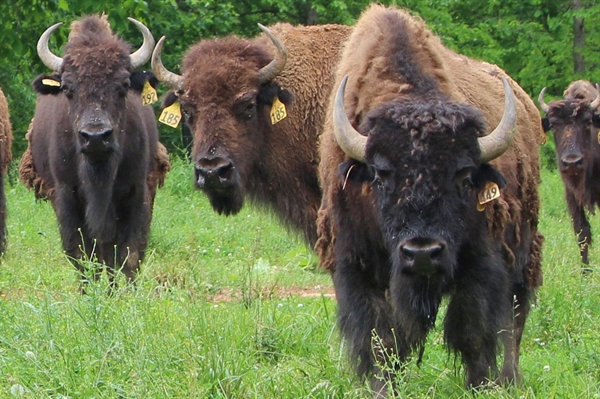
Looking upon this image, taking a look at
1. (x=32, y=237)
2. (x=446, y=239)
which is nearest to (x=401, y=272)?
(x=446, y=239)

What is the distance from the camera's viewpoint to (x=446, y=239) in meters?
5.05

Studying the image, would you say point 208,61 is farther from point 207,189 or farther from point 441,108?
point 441,108

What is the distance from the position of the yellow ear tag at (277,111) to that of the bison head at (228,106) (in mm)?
42

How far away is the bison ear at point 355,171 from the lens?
5402mm

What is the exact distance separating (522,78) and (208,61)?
20478mm

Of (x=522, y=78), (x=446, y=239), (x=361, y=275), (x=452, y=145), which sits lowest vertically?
(x=522, y=78)

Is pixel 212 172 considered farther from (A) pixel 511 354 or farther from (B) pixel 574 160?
(B) pixel 574 160

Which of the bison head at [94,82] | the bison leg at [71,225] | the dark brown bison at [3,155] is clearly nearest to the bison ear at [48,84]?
the bison head at [94,82]

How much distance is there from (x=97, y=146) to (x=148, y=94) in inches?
40.2

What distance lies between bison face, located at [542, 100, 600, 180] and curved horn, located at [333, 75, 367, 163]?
29.3ft

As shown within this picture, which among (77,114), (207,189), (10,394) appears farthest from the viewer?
(77,114)

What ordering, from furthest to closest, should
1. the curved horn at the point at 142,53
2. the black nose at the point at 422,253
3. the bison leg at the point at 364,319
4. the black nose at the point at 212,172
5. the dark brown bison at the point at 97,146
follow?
1. the curved horn at the point at 142,53
2. the dark brown bison at the point at 97,146
3. the black nose at the point at 212,172
4. the bison leg at the point at 364,319
5. the black nose at the point at 422,253

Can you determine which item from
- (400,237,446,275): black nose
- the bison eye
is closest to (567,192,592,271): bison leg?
the bison eye

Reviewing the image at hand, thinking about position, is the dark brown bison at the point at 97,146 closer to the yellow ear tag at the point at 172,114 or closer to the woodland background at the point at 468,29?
the yellow ear tag at the point at 172,114
